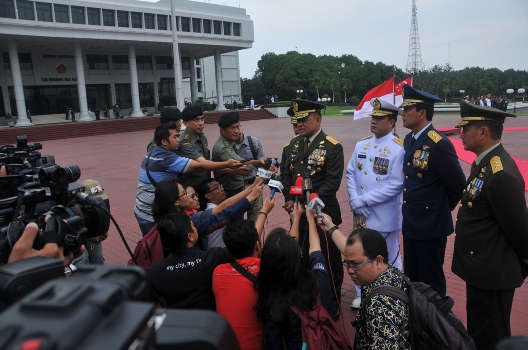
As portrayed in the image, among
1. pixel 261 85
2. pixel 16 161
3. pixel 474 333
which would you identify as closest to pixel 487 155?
pixel 474 333

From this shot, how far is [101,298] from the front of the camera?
25.6 inches

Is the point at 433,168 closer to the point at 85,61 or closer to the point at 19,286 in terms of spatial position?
the point at 19,286

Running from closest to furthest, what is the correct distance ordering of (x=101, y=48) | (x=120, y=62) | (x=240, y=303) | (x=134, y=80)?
→ 1. (x=240, y=303)
2. (x=134, y=80)
3. (x=101, y=48)
4. (x=120, y=62)

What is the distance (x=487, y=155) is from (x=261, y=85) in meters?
67.6

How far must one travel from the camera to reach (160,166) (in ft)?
11.4

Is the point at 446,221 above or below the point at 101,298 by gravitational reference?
below

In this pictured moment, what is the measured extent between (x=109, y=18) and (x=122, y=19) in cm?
105

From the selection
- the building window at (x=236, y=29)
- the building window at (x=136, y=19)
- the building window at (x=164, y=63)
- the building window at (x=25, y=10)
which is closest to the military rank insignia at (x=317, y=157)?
the building window at (x=25, y=10)

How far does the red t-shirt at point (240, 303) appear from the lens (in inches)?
83.1

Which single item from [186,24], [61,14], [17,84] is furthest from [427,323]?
[186,24]

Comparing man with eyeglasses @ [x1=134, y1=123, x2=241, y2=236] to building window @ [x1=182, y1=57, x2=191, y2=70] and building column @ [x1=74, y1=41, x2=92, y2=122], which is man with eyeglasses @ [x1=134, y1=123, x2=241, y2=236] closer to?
building column @ [x1=74, y1=41, x2=92, y2=122]

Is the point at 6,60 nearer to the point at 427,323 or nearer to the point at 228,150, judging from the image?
the point at 228,150

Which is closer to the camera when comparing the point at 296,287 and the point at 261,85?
the point at 296,287

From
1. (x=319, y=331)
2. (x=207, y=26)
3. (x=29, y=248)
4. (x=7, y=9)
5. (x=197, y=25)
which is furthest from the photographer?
(x=207, y=26)
